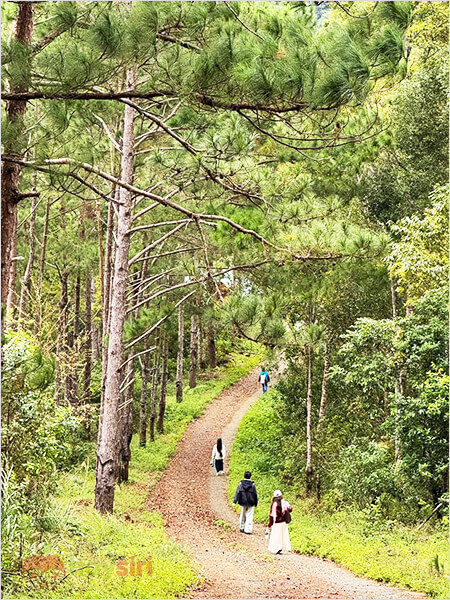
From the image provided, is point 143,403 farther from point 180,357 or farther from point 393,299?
point 393,299

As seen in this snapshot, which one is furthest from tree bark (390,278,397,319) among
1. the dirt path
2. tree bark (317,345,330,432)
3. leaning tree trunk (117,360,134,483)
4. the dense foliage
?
leaning tree trunk (117,360,134,483)

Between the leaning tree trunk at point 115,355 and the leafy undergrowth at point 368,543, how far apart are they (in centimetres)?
345

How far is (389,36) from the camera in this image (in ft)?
20.3

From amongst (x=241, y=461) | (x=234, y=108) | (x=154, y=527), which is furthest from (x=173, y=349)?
(x=234, y=108)

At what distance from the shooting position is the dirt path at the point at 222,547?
851 cm

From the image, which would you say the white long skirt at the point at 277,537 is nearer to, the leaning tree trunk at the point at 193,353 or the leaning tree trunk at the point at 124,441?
the leaning tree trunk at the point at 124,441

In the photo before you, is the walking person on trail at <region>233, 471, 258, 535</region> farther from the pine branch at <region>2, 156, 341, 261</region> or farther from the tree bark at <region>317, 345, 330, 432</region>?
the pine branch at <region>2, 156, 341, 261</region>

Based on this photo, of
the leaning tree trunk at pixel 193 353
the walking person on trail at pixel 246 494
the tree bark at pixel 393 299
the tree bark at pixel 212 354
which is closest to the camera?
the walking person on trail at pixel 246 494

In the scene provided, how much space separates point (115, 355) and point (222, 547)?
376cm

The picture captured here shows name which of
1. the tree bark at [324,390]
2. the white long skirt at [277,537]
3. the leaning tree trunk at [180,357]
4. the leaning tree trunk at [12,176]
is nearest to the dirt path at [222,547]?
the white long skirt at [277,537]

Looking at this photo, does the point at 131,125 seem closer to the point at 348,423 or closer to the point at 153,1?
the point at 153,1

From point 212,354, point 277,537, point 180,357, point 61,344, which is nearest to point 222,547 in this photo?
point 277,537

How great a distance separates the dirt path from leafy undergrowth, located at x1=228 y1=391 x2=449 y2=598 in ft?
0.83

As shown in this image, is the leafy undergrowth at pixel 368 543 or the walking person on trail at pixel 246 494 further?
the walking person on trail at pixel 246 494
